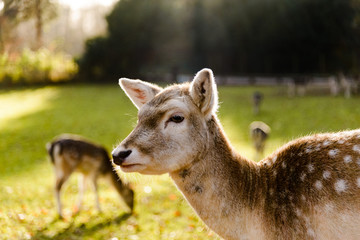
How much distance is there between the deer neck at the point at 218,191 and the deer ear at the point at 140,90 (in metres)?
0.56

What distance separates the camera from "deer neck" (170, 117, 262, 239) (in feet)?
10.2

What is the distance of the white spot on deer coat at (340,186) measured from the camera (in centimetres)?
284

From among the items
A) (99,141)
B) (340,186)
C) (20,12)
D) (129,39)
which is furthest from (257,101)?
(129,39)

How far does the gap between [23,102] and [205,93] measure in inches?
841

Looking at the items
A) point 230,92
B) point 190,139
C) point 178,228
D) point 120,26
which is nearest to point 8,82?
point 120,26

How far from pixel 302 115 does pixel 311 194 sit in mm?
15355

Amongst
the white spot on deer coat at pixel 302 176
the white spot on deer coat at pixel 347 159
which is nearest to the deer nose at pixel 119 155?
the white spot on deer coat at pixel 302 176

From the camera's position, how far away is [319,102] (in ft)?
71.3

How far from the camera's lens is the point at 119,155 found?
2.89 m

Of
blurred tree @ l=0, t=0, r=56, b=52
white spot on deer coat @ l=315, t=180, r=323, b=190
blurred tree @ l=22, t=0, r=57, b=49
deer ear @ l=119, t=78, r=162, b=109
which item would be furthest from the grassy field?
blurred tree @ l=22, t=0, r=57, b=49

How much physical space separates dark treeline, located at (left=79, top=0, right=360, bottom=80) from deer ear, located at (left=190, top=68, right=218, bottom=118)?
3031 centimetres

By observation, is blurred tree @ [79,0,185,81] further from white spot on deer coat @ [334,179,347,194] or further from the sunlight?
white spot on deer coat @ [334,179,347,194]

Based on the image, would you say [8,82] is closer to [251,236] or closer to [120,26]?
[120,26]

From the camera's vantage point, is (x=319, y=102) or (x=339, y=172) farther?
(x=319, y=102)
